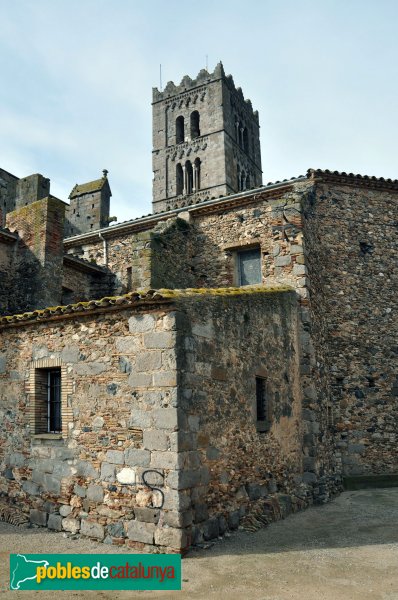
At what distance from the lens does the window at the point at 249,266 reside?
40.6 ft

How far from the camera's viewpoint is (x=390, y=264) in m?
12.9

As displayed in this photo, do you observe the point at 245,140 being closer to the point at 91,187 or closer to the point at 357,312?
the point at 91,187

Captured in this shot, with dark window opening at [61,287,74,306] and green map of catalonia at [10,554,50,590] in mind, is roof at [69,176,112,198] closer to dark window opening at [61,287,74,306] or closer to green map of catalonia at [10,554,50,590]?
dark window opening at [61,287,74,306]

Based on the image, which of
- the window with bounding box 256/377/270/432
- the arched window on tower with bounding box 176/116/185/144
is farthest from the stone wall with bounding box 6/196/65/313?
the arched window on tower with bounding box 176/116/185/144

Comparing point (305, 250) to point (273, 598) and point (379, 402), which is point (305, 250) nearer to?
point (379, 402)

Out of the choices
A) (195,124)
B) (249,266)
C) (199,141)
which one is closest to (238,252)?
(249,266)

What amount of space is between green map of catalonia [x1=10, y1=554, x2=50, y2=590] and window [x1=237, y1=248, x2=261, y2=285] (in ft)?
26.1

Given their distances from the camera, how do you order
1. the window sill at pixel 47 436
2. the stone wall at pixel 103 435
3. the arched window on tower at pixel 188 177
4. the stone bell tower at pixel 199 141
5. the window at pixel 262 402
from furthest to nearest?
the arched window on tower at pixel 188 177
the stone bell tower at pixel 199 141
the window at pixel 262 402
the window sill at pixel 47 436
the stone wall at pixel 103 435

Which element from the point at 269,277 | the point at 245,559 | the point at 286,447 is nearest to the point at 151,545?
the point at 245,559

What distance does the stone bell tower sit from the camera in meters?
36.7

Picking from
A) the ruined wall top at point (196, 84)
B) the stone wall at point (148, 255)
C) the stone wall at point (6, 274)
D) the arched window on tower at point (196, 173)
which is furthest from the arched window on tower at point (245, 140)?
the stone wall at point (6, 274)

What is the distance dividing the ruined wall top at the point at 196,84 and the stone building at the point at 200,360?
26.5m

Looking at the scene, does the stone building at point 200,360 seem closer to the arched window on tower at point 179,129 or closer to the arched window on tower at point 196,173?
the arched window on tower at point 196,173

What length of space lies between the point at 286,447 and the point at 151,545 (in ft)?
12.5
